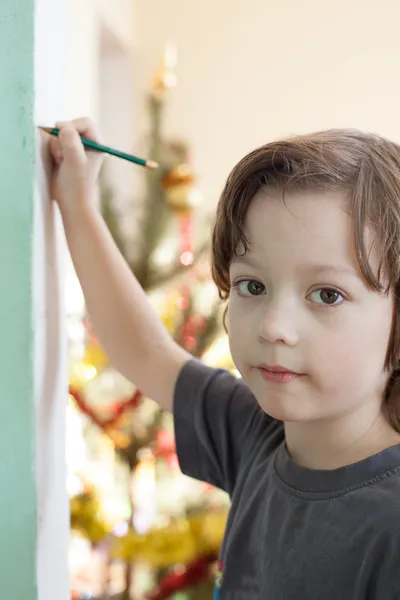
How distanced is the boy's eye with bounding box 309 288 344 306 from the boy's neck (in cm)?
13

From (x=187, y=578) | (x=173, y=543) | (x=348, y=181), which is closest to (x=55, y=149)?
(x=348, y=181)

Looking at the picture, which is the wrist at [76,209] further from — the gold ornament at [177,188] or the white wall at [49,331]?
the gold ornament at [177,188]

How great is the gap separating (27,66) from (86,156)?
0.51 ft

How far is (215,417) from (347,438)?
19cm

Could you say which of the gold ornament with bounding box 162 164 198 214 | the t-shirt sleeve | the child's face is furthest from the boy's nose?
the gold ornament with bounding box 162 164 198 214

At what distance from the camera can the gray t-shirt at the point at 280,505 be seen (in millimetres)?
588

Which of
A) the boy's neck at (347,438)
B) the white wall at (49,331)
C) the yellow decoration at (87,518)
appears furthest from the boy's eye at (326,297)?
the yellow decoration at (87,518)

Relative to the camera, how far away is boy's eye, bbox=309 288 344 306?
0.58m

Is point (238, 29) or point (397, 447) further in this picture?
point (238, 29)

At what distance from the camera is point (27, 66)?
578mm

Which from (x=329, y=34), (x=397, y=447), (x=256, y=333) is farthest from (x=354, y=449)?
(x=329, y=34)

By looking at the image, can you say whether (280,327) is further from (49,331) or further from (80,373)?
(80,373)

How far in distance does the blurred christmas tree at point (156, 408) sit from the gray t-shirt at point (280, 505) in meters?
0.69

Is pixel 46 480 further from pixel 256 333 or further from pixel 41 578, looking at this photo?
pixel 256 333
